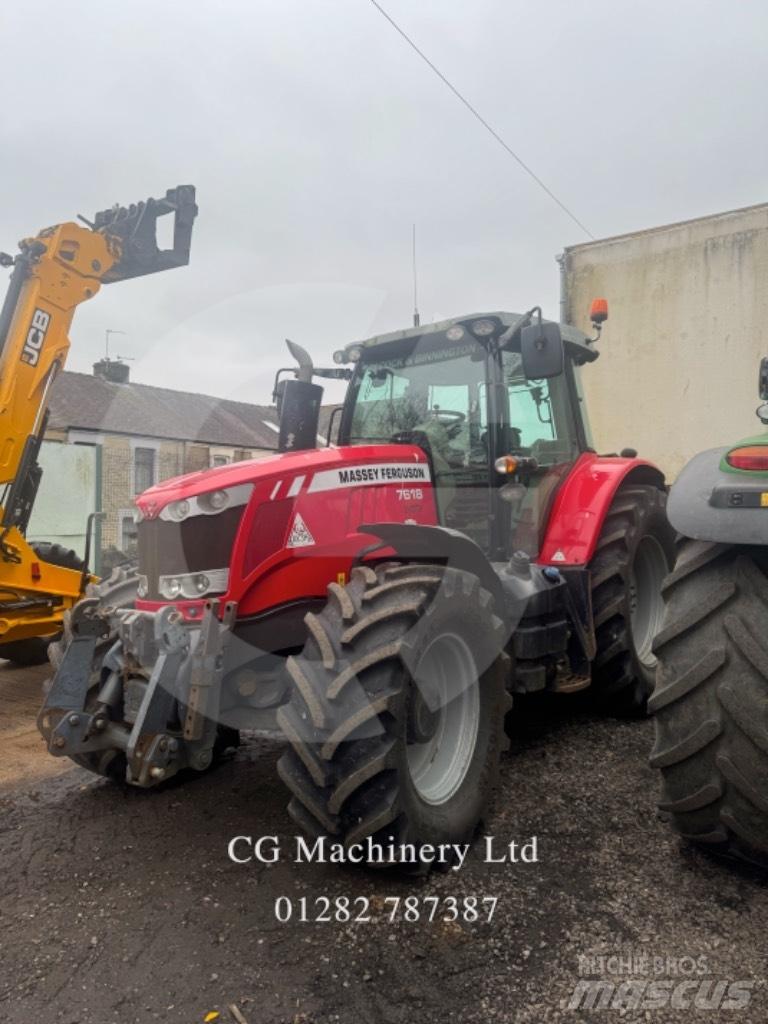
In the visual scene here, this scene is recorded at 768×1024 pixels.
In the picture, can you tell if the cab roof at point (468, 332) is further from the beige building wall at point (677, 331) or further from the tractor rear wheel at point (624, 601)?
the beige building wall at point (677, 331)

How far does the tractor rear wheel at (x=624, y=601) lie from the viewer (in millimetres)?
4383

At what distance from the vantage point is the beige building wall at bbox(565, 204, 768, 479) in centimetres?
715

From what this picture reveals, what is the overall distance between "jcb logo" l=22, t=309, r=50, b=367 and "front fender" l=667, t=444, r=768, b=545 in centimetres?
462

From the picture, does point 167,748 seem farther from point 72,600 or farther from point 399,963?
point 72,600

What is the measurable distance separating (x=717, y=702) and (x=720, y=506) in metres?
0.62

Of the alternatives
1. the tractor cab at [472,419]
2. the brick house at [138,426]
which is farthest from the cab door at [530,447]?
the brick house at [138,426]

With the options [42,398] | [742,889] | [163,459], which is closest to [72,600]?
[42,398]

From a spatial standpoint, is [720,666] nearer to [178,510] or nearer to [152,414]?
[178,510]

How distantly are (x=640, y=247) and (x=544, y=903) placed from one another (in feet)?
22.5

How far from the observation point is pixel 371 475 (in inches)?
141

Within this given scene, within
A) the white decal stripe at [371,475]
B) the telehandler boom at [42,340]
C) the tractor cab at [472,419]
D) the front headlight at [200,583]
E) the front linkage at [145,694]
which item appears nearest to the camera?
the front linkage at [145,694]

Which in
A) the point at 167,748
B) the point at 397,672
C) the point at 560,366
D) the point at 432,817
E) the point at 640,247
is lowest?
the point at 432,817

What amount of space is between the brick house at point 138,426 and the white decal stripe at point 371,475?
10.4 meters

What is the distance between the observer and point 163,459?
60.1 ft
